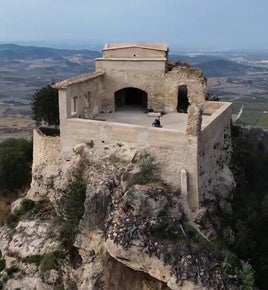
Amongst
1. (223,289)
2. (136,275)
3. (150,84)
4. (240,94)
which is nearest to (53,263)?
(136,275)

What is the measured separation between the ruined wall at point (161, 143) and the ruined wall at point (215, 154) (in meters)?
0.49

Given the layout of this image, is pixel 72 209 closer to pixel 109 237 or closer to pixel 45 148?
pixel 109 237

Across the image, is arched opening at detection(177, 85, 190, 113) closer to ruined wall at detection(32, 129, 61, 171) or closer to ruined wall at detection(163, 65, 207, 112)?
ruined wall at detection(163, 65, 207, 112)

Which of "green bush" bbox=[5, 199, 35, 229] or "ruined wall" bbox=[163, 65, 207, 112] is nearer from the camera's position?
"green bush" bbox=[5, 199, 35, 229]

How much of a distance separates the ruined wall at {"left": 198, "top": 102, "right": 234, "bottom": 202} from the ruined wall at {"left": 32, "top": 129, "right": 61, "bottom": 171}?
6.49 metres

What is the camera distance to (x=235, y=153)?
2639cm

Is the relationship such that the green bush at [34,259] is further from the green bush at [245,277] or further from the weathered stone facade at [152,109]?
the green bush at [245,277]

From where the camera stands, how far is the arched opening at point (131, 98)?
26781mm

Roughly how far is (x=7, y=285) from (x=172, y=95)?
11323 millimetres

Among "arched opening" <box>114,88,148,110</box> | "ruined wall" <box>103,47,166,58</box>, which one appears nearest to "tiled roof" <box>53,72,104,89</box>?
"ruined wall" <box>103,47,166,58</box>

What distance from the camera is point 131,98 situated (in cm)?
2772

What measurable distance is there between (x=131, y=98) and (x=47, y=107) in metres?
4.41

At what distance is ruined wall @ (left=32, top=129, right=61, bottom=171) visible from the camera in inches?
909

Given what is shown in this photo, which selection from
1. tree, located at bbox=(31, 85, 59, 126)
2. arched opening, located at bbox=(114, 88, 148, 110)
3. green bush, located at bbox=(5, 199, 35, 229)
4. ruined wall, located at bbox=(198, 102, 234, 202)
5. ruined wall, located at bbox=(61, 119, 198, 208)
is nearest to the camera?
ruined wall, located at bbox=(61, 119, 198, 208)
